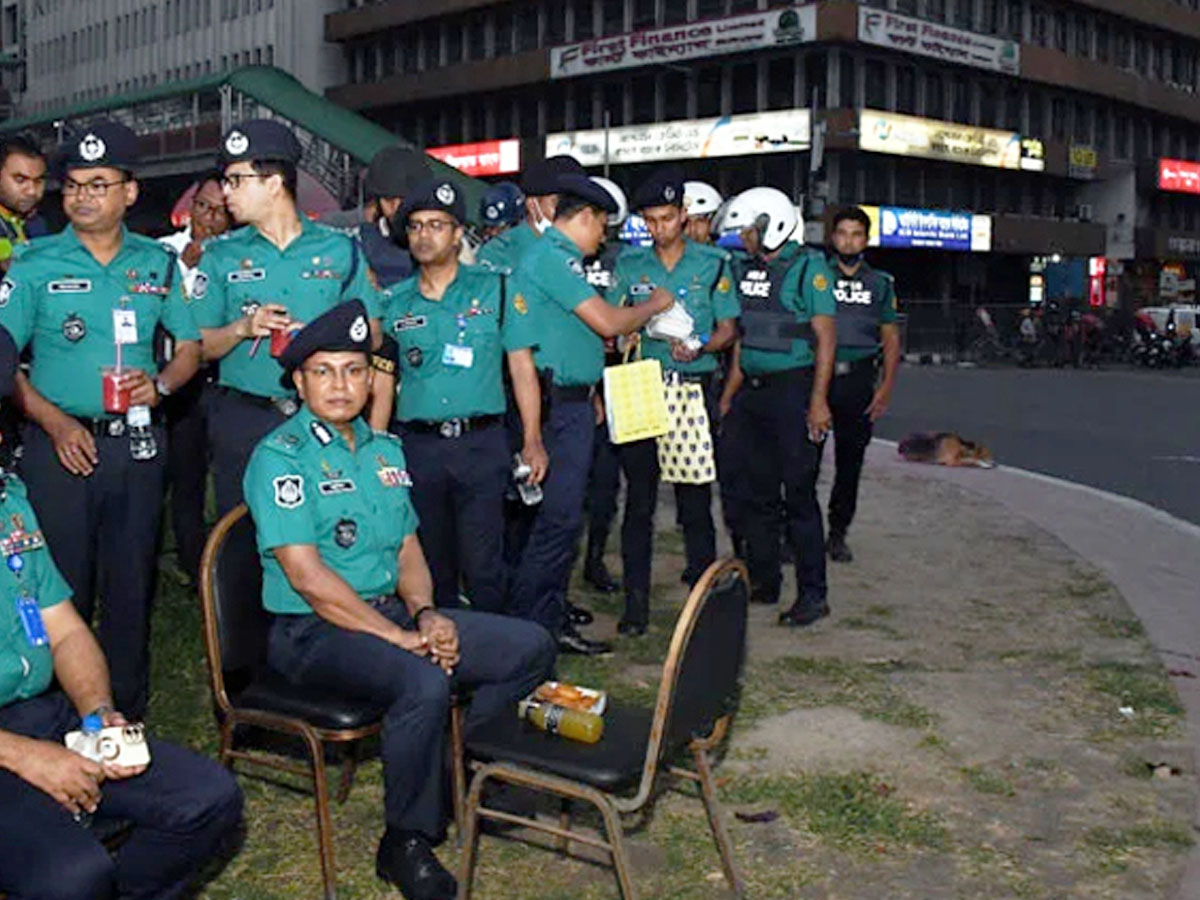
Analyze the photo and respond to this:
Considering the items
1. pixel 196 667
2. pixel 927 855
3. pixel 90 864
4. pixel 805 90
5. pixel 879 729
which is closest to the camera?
pixel 90 864

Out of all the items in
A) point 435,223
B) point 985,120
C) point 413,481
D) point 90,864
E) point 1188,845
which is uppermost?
point 985,120

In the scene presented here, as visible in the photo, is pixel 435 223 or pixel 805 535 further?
pixel 805 535

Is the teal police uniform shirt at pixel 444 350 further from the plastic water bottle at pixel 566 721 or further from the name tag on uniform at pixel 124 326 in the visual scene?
the plastic water bottle at pixel 566 721

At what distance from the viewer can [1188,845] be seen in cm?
456

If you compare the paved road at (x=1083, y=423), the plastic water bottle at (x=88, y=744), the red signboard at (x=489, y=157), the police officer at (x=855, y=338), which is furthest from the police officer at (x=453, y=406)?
the red signboard at (x=489, y=157)

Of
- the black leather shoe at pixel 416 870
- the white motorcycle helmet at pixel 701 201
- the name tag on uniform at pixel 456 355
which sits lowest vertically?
the black leather shoe at pixel 416 870

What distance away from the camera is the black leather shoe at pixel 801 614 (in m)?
7.14

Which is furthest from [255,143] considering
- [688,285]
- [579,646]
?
[579,646]

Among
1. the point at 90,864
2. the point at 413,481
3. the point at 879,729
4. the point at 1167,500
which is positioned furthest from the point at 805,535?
the point at 1167,500

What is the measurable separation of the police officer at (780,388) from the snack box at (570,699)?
10.6ft

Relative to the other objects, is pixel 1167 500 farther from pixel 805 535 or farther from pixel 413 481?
pixel 413 481

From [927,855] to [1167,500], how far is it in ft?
25.9

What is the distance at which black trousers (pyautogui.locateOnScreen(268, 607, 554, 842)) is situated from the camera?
3910mm

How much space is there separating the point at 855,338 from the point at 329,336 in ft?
15.3
